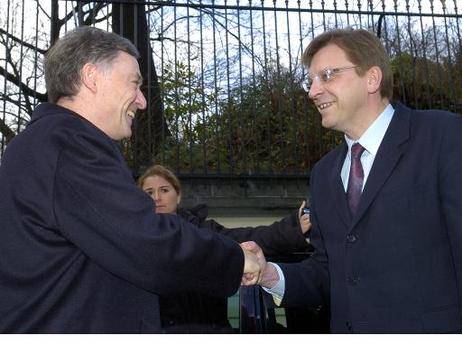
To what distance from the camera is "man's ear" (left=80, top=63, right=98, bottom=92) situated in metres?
2.31

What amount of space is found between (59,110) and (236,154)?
4848 mm

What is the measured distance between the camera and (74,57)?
7.66 feet

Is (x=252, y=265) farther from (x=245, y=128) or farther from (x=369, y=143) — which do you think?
(x=245, y=128)

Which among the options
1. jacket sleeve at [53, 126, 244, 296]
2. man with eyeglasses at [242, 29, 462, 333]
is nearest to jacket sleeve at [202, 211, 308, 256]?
man with eyeglasses at [242, 29, 462, 333]

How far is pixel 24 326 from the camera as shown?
1894mm

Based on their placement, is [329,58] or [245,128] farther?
[245,128]

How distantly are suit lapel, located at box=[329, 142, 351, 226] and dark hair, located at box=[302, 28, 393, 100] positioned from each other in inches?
14.7

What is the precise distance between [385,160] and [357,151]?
0.89 ft

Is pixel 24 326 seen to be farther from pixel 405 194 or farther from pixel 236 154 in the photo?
pixel 236 154

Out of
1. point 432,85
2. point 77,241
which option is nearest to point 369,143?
point 77,241

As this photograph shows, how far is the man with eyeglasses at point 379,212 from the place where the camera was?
7.29 ft

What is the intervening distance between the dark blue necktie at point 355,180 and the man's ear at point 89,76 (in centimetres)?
121

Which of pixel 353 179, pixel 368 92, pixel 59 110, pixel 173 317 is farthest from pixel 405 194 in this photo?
pixel 173 317

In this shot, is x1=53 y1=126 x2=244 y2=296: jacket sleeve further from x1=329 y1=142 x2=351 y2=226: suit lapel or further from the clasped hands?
x1=329 y1=142 x2=351 y2=226: suit lapel
